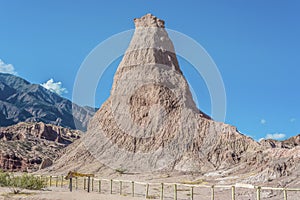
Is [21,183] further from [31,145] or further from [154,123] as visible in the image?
[31,145]

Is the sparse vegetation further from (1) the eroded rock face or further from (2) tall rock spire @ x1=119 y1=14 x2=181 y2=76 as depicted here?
(2) tall rock spire @ x1=119 y1=14 x2=181 y2=76

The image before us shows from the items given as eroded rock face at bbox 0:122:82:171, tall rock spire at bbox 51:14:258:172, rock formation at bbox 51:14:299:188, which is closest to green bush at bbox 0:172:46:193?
rock formation at bbox 51:14:299:188

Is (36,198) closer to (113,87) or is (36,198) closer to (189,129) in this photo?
(189,129)

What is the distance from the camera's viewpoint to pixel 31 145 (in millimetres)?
102000

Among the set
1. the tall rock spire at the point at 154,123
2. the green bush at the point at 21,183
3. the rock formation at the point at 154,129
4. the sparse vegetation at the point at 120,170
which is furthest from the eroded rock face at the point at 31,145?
the green bush at the point at 21,183

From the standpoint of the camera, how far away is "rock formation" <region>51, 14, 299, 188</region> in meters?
64.2

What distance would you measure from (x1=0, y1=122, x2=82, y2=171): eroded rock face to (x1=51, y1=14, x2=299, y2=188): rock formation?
14610 millimetres

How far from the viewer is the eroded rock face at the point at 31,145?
3360 inches

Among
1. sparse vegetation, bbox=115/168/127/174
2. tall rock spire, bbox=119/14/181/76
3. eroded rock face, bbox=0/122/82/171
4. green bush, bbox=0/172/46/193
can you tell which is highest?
tall rock spire, bbox=119/14/181/76

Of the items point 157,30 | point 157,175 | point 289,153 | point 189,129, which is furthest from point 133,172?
point 157,30

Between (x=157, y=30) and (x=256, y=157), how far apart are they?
4108 cm

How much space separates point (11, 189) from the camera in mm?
25797

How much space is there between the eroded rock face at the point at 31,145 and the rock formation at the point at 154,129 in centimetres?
1461

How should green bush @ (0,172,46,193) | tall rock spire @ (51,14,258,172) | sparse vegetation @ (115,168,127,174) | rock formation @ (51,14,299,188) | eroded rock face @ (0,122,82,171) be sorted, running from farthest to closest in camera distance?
eroded rock face @ (0,122,82,171) < tall rock spire @ (51,14,258,172) < rock formation @ (51,14,299,188) < sparse vegetation @ (115,168,127,174) < green bush @ (0,172,46,193)
